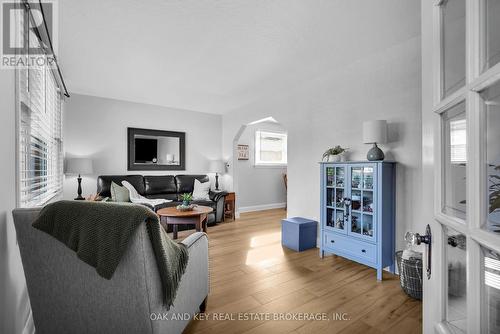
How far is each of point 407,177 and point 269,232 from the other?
239 cm

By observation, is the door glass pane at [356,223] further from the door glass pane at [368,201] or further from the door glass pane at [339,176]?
the door glass pane at [339,176]

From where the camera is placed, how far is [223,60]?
3033 mm

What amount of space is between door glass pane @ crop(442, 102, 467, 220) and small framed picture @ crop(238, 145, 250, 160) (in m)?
5.50

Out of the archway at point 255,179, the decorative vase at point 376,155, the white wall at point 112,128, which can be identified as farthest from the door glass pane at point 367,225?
the white wall at point 112,128

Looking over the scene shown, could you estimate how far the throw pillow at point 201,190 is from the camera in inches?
197

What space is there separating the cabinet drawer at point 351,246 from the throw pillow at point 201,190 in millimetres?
2626

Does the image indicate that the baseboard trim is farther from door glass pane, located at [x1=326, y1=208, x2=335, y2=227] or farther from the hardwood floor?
door glass pane, located at [x1=326, y1=208, x2=335, y2=227]

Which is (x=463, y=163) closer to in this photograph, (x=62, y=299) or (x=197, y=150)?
(x=62, y=299)

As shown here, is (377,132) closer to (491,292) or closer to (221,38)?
(221,38)

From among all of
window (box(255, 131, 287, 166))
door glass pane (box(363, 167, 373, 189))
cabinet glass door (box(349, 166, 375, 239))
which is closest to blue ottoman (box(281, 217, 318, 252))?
cabinet glass door (box(349, 166, 375, 239))

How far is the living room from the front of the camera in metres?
0.69

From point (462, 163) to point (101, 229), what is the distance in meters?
1.30

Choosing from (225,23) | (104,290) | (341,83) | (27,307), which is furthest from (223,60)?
(27,307)

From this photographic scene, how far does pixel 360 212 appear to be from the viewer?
2752 millimetres
